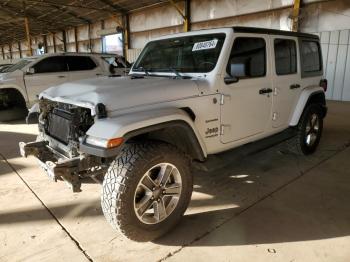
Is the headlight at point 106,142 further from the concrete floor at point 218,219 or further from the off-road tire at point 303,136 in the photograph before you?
the off-road tire at point 303,136

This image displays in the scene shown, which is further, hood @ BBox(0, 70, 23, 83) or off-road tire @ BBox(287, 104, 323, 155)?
hood @ BBox(0, 70, 23, 83)

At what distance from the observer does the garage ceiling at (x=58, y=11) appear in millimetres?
14977

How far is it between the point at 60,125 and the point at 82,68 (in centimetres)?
588

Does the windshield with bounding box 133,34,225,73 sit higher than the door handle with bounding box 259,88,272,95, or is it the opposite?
the windshield with bounding box 133,34,225,73

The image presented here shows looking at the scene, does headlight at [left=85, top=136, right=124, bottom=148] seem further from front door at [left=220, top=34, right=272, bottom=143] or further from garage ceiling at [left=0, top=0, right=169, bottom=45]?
garage ceiling at [left=0, top=0, right=169, bottom=45]

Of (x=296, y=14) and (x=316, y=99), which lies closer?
(x=316, y=99)

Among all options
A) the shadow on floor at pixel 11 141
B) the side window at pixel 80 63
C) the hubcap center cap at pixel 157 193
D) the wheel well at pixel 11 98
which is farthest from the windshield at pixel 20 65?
the hubcap center cap at pixel 157 193

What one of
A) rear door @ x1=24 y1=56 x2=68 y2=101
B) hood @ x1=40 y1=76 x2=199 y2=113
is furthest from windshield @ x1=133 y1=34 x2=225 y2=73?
rear door @ x1=24 y1=56 x2=68 y2=101

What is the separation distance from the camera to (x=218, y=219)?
9.00 ft

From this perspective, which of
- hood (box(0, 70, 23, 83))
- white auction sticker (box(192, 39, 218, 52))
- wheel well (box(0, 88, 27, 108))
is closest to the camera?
white auction sticker (box(192, 39, 218, 52))

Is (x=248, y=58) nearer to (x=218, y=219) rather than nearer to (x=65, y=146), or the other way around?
(x=218, y=219)

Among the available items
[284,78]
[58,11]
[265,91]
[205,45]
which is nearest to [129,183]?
[205,45]

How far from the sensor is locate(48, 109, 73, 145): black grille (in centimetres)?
258

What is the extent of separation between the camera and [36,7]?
58.4 ft
